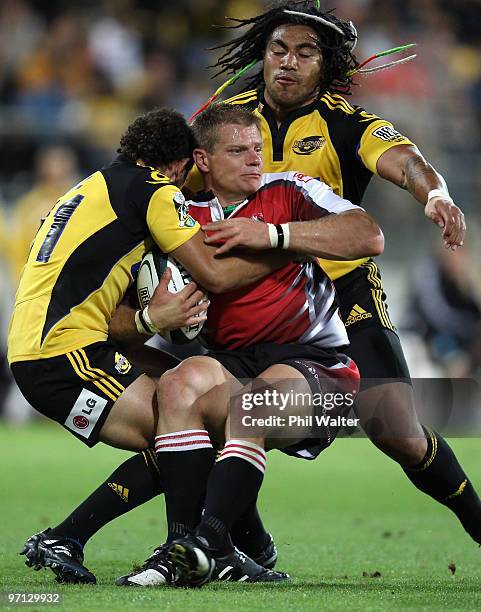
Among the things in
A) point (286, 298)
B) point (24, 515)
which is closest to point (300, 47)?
point (286, 298)

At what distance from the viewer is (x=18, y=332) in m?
→ 5.11

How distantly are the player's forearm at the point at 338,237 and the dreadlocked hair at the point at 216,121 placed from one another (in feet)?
1.86

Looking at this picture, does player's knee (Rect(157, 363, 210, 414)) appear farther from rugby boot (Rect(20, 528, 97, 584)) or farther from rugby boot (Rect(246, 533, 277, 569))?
rugby boot (Rect(246, 533, 277, 569))

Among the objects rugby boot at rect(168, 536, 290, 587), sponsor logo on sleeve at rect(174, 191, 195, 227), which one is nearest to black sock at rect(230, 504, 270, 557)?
rugby boot at rect(168, 536, 290, 587)

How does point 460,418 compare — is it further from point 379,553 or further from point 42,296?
point 42,296

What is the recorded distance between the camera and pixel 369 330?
5898 millimetres

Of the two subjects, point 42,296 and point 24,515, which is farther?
point 24,515

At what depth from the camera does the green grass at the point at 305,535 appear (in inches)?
175

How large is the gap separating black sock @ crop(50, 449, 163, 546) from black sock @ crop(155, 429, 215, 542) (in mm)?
407

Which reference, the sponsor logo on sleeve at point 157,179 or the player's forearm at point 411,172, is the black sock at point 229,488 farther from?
the player's forearm at point 411,172

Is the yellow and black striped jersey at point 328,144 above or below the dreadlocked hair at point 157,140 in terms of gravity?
below

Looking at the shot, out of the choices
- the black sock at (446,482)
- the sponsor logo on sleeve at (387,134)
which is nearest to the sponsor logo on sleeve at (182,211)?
the sponsor logo on sleeve at (387,134)

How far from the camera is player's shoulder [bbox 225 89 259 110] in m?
6.09

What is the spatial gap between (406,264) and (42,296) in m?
9.94
